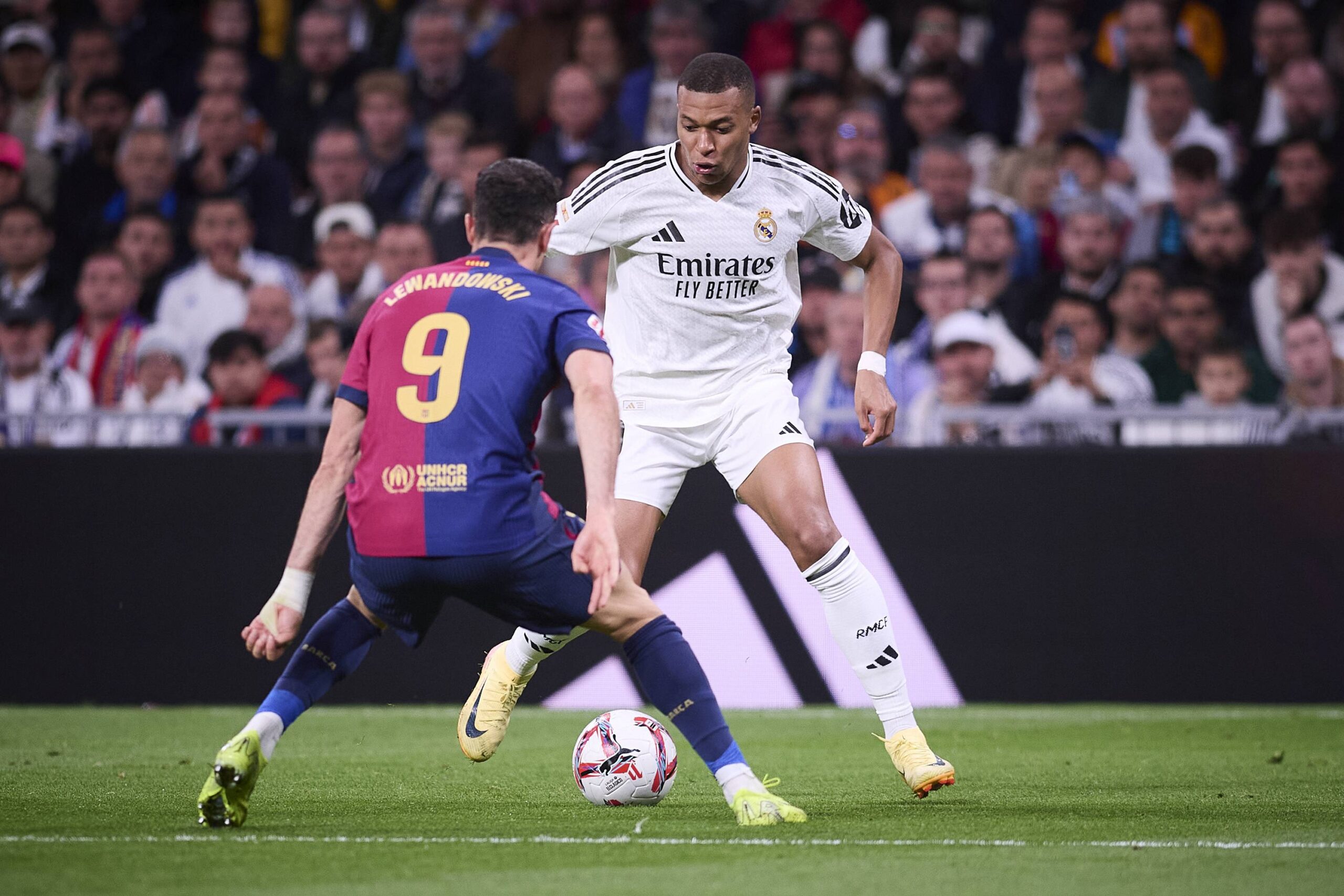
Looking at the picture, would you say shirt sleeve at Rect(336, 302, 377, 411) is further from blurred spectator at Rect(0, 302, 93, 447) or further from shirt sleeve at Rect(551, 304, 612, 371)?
blurred spectator at Rect(0, 302, 93, 447)

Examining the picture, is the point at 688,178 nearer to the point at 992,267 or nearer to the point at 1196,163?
the point at 992,267

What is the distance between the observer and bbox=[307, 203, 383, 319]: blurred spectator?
39.8 ft

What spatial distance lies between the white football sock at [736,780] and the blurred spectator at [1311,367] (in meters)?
6.08

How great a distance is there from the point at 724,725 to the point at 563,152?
26.6ft

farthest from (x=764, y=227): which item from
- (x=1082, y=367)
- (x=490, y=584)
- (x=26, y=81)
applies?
(x=26, y=81)

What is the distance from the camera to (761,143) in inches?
482

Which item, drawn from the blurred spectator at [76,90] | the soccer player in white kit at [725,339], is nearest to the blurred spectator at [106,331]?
the blurred spectator at [76,90]

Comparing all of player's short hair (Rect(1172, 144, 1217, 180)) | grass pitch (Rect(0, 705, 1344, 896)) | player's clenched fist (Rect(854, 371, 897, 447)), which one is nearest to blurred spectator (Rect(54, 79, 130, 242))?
grass pitch (Rect(0, 705, 1344, 896))

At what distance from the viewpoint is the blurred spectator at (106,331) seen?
1162 cm

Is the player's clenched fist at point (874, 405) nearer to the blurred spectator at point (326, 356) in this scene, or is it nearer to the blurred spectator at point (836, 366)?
the blurred spectator at point (836, 366)

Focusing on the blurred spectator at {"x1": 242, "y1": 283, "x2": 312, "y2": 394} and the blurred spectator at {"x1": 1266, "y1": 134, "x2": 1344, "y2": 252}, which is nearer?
the blurred spectator at {"x1": 1266, "y1": 134, "x2": 1344, "y2": 252}

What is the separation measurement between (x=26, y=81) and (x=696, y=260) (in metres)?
9.96

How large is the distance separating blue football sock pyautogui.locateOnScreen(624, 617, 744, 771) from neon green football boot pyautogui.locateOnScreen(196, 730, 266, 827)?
1098 mm

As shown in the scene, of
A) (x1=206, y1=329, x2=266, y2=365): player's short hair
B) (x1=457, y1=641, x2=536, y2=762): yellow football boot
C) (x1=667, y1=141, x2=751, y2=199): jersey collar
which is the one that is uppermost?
(x1=667, y1=141, x2=751, y2=199): jersey collar
